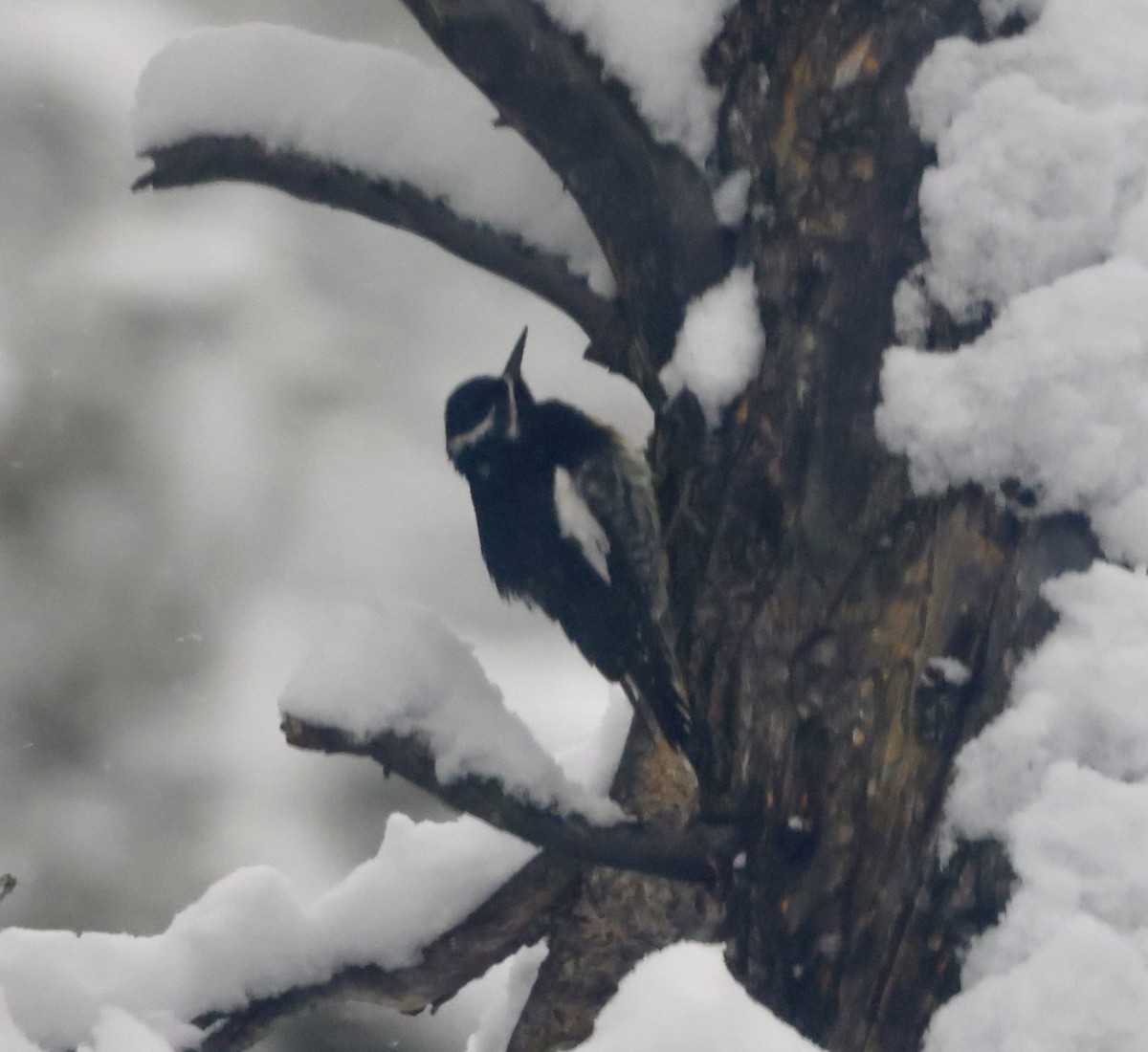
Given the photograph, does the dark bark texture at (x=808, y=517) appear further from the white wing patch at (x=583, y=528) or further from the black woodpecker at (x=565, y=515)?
the white wing patch at (x=583, y=528)

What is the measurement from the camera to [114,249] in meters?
6.00

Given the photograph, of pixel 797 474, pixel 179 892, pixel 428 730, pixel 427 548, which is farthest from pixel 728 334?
pixel 427 548

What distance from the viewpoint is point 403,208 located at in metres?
1.94

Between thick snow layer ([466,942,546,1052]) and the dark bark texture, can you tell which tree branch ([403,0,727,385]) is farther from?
thick snow layer ([466,942,546,1052])

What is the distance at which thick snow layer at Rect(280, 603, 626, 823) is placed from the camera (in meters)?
1.67

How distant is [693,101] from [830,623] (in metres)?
0.73

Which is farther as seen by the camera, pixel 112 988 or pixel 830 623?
pixel 112 988

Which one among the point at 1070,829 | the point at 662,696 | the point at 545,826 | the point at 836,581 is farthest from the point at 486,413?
the point at 1070,829

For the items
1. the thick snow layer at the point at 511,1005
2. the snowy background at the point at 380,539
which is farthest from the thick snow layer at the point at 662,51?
the thick snow layer at the point at 511,1005

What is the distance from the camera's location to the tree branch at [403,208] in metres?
1.93

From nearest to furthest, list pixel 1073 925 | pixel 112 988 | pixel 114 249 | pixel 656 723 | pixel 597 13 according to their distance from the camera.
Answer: pixel 1073 925 < pixel 597 13 < pixel 112 988 < pixel 656 723 < pixel 114 249

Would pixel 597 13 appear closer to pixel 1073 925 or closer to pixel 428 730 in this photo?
pixel 428 730

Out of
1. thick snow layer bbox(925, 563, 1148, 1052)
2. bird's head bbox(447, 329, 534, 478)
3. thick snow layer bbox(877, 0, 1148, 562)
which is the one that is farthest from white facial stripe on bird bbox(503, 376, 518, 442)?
thick snow layer bbox(925, 563, 1148, 1052)

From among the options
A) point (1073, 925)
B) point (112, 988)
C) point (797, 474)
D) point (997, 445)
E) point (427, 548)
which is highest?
point (427, 548)
